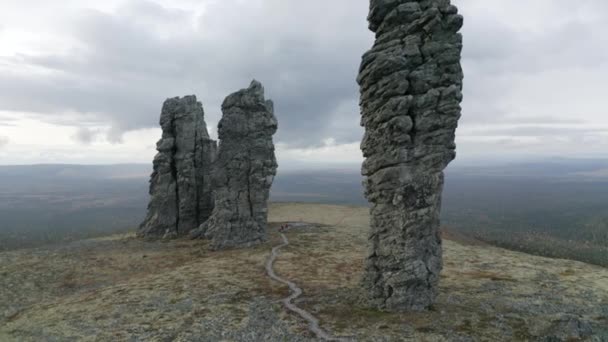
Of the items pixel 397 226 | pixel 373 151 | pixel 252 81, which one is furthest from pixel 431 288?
pixel 252 81

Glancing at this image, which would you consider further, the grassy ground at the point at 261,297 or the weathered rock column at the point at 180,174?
the weathered rock column at the point at 180,174

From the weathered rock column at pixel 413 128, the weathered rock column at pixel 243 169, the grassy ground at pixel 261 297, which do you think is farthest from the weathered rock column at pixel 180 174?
the weathered rock column at pixel 413 128

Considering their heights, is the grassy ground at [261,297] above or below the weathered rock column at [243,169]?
below

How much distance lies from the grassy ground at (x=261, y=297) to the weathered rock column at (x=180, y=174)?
11.0m

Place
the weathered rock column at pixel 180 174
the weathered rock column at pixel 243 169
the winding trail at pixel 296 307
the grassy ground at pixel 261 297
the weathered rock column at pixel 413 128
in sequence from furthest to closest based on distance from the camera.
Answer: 1. the weathered rock column at pixel 180 174
2. the weathered rock column at pixel 243 169
3. the weathered rock column at pixel 413 128
4. the grassy ground at pixel 261 297
5. the winding trail at pixel 296 307

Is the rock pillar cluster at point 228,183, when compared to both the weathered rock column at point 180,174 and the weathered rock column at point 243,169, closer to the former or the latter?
the weathered rock column at point 243,169

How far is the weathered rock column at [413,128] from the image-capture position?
2597 centimetres

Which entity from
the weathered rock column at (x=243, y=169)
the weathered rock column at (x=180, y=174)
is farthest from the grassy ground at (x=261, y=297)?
the weathered rock column at (x=180, y=174)

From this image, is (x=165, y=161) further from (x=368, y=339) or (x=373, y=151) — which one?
(x=368, y=339)

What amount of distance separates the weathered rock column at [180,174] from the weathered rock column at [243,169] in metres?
10.7

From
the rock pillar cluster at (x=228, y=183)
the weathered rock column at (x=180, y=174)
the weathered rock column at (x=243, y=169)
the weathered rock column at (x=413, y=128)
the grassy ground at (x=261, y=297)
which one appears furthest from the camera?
the weathered rock column at (x=180, y=174)

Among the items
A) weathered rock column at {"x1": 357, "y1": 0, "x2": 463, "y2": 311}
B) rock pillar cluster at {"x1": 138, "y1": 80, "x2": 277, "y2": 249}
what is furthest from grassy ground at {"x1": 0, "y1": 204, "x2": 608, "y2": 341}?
rock pillar cluster at {"x1": 138, "y1": 80, "x2": 277, "y2": 249}

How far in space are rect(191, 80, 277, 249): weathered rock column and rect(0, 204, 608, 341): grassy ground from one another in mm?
3910

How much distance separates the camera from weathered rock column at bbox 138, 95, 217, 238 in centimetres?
6412
